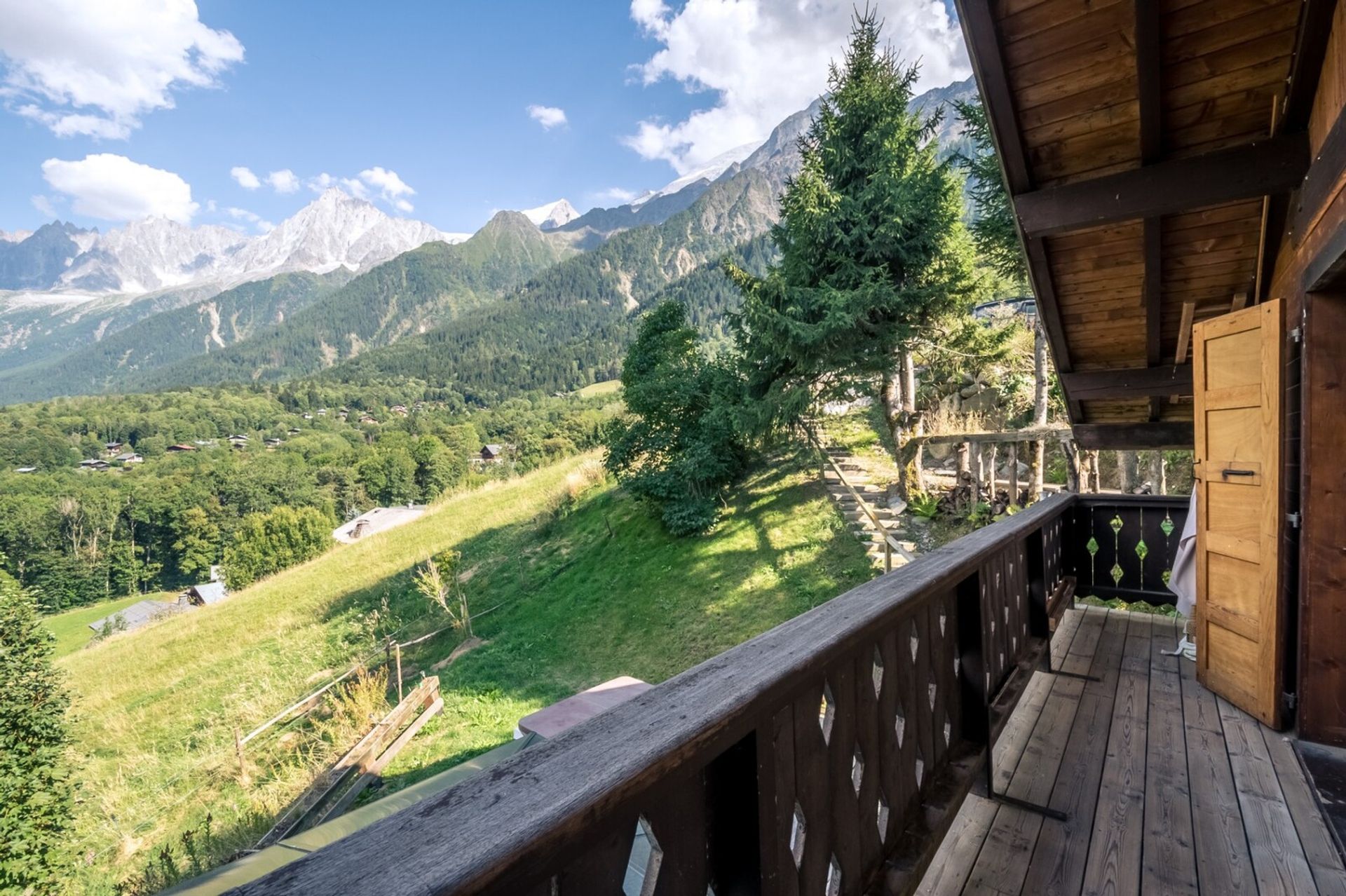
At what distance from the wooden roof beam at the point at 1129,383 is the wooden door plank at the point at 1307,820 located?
2.93m

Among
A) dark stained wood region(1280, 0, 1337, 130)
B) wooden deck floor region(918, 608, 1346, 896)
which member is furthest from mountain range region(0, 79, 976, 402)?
wooden deck floor region(918, 608, 1346, 896)

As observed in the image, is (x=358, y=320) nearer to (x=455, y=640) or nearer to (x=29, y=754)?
(x=455, y=640)

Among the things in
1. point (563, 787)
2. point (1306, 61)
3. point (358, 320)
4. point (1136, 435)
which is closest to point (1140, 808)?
point (563, 787)

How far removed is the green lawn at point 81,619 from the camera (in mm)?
32562

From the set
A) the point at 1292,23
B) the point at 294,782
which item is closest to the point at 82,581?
the point at 294,782

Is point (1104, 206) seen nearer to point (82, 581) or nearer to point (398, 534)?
point (398, 534)

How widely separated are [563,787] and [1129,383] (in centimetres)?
586

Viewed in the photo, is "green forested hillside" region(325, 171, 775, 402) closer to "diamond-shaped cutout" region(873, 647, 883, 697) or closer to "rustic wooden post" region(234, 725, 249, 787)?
"rustic wooden post" region(234, 725, 249, 787)

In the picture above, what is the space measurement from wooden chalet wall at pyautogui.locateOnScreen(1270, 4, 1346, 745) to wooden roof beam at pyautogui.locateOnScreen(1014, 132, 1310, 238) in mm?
180

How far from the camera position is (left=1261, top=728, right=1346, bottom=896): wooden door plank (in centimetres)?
187

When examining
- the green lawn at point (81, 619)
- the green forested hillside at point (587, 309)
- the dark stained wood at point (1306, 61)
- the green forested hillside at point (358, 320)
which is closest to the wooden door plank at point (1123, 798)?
the dark stained wood at point (1306, 61)

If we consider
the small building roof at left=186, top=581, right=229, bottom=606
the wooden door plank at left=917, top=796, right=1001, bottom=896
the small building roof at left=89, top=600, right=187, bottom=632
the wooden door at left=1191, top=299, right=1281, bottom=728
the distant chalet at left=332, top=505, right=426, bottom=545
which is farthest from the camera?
the distant chalet at left=332, top=505, right=426, bottom=545

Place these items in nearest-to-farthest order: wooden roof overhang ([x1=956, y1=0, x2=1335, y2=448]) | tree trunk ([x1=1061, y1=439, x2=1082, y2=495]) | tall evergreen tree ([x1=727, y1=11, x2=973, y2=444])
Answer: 1. wooden roof overhang ([x1=956, y1=0, x2=1335, y2=448])
2. tree trunk ([x1=1061, y1=439, x2=1082, y2=495])
3. tall evergreen tree ([x1=727, y1=11, x2=973, y2=444])

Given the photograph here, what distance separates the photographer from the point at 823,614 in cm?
138
